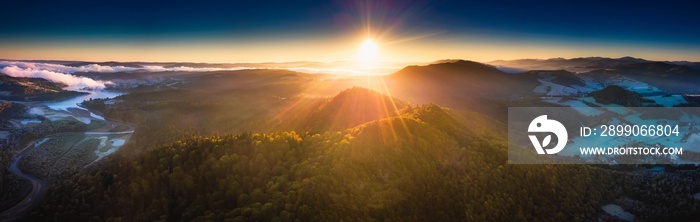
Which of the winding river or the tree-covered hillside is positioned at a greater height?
the tree-covered hillside

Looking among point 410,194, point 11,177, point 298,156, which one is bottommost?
point 11,177

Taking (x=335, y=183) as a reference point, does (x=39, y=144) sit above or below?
Answer: below

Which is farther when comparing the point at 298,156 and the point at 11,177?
the point at 11,177

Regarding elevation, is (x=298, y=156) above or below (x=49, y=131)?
above

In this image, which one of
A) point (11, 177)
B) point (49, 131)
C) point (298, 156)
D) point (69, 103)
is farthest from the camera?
point (69, 103)

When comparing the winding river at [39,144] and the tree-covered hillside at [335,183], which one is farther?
the winding river at [39,144]

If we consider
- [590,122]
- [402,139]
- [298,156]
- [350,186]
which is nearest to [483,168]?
[402,139]

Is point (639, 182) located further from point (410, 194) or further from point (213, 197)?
point (213, 197)

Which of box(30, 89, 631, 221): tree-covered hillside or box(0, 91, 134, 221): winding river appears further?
box(0, 91, 134, 221): winding river

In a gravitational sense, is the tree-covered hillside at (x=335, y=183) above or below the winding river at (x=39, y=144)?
above

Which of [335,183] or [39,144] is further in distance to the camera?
[39,144]

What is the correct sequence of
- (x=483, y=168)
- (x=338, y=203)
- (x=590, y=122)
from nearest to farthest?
1. (x=338, y=203)
2. (x=483, y=168)
3. (x=590, y=122)
